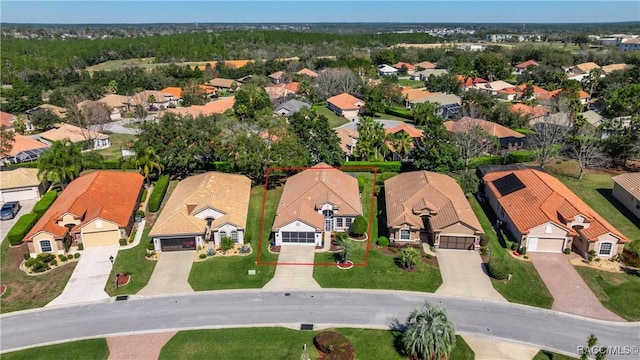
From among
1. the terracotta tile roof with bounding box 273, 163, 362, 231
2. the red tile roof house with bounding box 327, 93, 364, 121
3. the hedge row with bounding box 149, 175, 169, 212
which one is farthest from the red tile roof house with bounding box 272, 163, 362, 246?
the red tile roof house with bounding box 327, 93, 364, 121

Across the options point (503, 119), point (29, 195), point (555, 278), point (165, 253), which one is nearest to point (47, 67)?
point (29, 195)

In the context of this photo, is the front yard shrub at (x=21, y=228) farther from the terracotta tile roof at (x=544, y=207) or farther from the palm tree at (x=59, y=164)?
the terracotta tile roof at (x=544, y=207)

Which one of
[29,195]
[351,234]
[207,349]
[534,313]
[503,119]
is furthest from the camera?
[503,119]

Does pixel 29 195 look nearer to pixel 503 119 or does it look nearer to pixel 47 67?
pixel 503 119

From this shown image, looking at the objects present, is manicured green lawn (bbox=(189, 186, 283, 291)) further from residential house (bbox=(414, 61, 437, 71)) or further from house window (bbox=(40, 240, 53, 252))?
residential house (bbox=(414, 61, 437, 71))

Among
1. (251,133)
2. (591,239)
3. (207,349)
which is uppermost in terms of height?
(251,133)

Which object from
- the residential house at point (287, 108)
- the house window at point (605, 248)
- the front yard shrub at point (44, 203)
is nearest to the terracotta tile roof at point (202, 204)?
the front yard shrub at point (44, 203)

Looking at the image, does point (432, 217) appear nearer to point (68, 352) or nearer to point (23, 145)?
point (68, 352)

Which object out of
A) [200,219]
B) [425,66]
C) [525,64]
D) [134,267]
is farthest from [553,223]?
[425,66]
